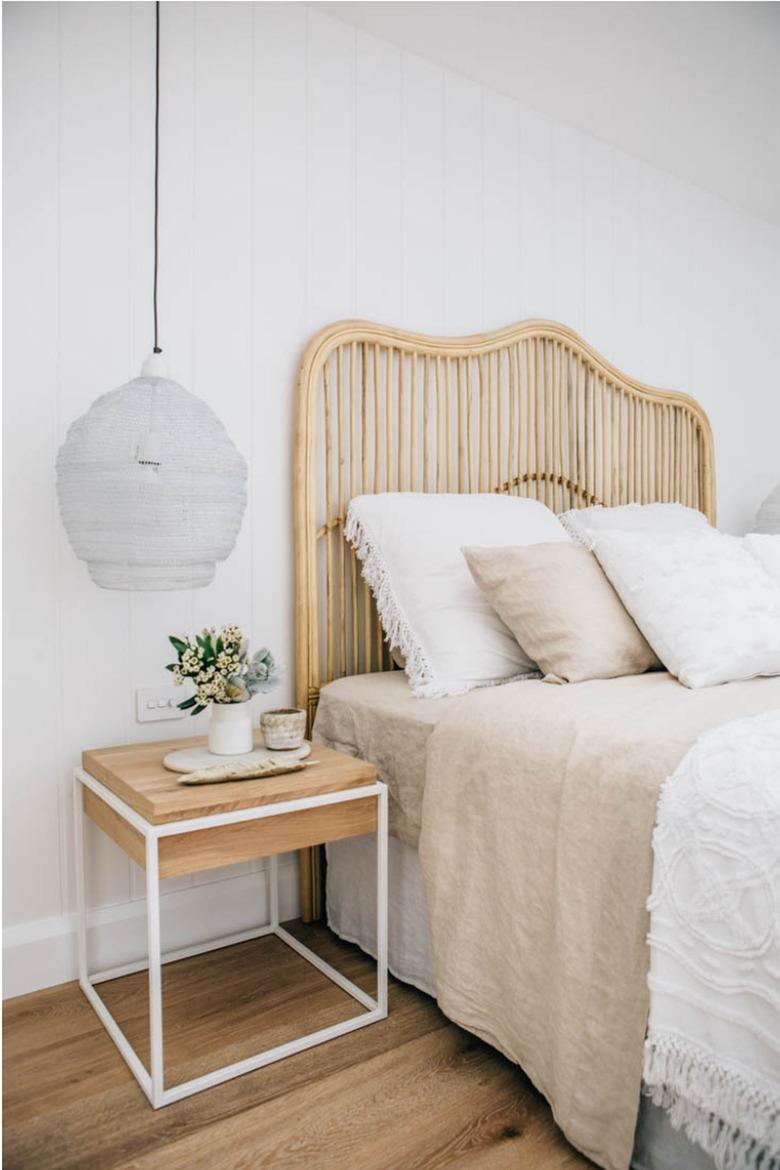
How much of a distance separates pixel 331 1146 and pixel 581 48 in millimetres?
2725

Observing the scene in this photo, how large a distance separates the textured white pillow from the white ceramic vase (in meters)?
0.90

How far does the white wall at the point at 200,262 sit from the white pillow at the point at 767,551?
3.45 ft

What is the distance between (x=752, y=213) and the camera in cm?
358

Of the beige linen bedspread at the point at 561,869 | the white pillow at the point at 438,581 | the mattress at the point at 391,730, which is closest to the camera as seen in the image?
the beige linen bedspread at the point at 561,869

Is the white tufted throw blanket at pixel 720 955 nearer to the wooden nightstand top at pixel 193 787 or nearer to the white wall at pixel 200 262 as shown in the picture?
the wooden nightstand top at pixel 193 787

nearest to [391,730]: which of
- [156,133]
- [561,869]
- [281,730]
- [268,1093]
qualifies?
[281,730]

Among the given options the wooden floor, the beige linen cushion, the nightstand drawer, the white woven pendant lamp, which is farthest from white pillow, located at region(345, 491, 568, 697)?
the wooden floor

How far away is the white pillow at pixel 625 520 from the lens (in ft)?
7.85

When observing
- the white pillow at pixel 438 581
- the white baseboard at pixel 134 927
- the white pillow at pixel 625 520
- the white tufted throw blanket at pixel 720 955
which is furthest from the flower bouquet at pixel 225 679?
the white pillow at pixel 625 520

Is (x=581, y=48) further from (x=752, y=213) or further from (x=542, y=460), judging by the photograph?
(x=752, y=213)

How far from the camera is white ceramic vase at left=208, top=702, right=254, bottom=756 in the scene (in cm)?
171

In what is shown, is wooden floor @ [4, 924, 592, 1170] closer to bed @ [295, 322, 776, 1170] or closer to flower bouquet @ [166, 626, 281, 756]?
bed @ [295, 322, 776, 1170]

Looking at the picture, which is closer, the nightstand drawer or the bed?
the nightstand drawer

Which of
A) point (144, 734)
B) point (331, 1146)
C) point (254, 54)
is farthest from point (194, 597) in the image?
point (254, 54)
